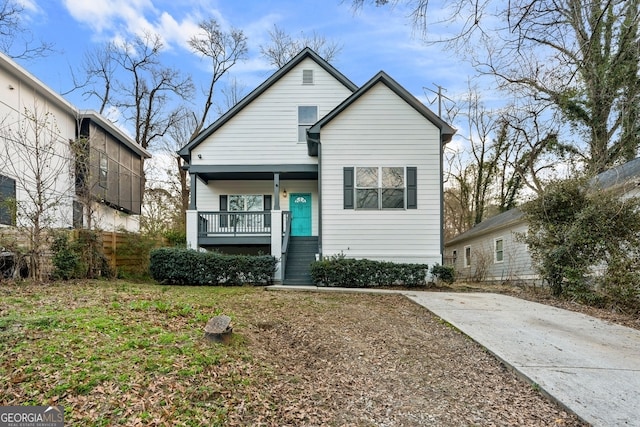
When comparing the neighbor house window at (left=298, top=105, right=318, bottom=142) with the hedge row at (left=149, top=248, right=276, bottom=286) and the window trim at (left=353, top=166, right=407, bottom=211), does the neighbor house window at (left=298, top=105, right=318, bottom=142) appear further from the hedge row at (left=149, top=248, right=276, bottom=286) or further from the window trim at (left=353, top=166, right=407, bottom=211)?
the hedge row at (left=149, top=248, right=276, bottom=286)

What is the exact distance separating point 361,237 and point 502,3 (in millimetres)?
8258

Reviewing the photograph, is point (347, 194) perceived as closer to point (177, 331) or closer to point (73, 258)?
point (73, 258)

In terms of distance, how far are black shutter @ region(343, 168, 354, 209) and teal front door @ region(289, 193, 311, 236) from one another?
2.51 metres

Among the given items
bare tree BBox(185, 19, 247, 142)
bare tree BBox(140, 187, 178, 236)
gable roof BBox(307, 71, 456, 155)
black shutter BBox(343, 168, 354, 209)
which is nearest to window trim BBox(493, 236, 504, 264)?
gable roof BBox(307, 71, 456, 155)

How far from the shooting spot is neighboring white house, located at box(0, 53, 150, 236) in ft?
30.3

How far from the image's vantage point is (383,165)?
12.3m

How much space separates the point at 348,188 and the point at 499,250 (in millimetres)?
9413

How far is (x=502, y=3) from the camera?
463 centimetres

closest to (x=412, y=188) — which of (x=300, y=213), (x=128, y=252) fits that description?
(x=300, y=213)

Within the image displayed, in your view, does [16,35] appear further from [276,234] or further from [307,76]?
[276,234]

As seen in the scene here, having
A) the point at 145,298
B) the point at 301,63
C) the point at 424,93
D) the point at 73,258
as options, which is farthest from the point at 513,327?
the point at 424,93

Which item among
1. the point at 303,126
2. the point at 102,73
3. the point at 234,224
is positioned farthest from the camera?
the point at 102,73

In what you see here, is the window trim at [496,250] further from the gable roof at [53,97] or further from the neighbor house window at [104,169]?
the gable roof at [53,97]

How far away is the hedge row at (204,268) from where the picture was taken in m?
10.7
